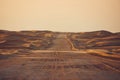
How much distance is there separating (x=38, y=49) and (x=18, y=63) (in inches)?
20.4

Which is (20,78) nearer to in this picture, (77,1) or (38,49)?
(38,49)

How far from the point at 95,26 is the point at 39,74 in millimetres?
1961

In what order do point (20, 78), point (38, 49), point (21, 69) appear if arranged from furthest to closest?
1. point (38, 49)
2. point (21, 69)
3. point (20, 78)

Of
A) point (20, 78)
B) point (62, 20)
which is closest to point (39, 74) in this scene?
point (20, 78)

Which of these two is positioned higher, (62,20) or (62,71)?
(62,20)

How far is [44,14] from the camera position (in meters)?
2.69

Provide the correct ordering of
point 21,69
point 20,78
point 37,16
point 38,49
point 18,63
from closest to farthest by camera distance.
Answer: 1. point 20,78
2. point 21,69
3. point 18,63
4. point 38,49
5. point 37,16

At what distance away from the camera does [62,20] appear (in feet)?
8.86

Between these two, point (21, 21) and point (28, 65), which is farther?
point (21, 21)

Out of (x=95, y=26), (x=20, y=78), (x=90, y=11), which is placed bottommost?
(x=20, y=78)

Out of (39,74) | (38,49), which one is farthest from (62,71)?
(38,49)

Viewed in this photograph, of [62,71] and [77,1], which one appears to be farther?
[77,1]

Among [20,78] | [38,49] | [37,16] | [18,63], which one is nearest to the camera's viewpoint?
[20,78]

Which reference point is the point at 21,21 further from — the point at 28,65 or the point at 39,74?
A: the point at 39,74
